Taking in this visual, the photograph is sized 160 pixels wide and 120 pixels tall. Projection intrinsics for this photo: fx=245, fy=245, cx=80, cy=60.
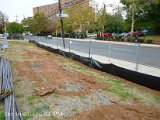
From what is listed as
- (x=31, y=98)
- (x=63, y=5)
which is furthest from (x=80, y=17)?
(x=31, y=98)

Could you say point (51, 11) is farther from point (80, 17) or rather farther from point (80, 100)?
point (80, 100)

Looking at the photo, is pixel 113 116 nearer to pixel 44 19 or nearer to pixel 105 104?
pixel 105 104

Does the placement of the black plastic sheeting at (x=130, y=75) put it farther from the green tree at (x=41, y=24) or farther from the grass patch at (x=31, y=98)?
the green tree at (x=41, y=24)

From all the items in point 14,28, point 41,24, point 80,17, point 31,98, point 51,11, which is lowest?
point 31,98

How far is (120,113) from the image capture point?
6.20m

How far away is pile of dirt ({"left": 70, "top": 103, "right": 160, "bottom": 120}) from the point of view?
5.94 meters

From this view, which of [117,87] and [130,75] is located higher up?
[130,75]

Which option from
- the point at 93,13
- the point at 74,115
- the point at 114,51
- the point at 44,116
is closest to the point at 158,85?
the point at 74,115

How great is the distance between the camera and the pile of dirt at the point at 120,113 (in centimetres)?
594

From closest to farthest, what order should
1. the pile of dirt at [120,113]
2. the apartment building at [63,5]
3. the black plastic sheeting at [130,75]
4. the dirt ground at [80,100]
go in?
the pile of dirt at [120,113]
the dirt ground at [80,100]
the black plastic sheeting at [130,75]
the apartment building at [63,5]

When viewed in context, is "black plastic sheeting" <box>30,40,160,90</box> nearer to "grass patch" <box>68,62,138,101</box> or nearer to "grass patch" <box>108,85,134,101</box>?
"grass patch" <box>68,62,138,101</box>

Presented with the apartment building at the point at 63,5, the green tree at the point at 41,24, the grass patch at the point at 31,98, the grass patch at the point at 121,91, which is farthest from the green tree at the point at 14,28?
the grass patch at the point at 31,98

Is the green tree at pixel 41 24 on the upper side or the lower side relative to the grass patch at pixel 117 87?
upper

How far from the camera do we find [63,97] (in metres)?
7.46
